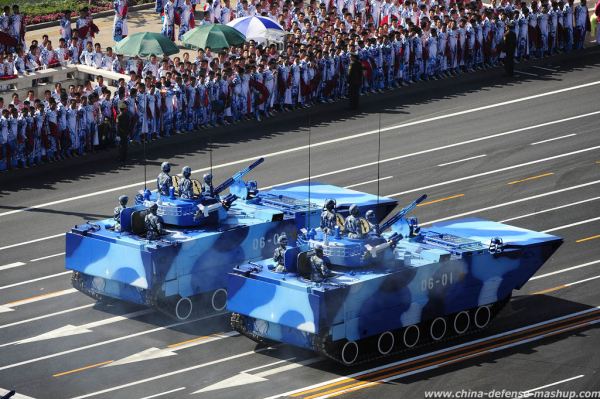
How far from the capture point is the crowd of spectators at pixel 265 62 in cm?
5506

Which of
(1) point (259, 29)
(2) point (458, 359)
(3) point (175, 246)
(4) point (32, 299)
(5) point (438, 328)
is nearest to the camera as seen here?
(2) point (458, 359)

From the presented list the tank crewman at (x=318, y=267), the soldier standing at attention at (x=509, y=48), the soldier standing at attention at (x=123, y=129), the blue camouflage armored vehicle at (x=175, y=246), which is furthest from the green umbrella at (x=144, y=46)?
the tank crewman at (x=318, y=267)

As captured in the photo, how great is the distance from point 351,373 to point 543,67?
27.9m

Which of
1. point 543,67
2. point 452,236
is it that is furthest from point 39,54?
point 452,236

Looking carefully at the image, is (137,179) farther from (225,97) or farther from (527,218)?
(527,218)

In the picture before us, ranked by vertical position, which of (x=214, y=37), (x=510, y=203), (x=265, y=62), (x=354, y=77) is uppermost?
(x=214, y=37)

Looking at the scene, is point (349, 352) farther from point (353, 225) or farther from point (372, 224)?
point (372, 224)

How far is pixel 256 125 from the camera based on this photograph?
58.5m

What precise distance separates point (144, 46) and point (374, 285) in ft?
70.7

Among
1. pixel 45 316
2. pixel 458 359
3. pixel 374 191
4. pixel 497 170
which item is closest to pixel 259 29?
pixel 497 170

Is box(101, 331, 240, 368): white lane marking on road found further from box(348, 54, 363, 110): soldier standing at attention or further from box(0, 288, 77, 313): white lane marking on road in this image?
box(348, 54, 363, 110): soldier standing at attention

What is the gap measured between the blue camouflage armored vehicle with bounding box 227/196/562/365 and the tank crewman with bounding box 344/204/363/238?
2cm

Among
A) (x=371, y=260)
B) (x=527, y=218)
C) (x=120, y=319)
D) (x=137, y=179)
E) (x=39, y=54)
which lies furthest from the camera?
(x=39, y=54)

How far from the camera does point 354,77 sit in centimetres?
5906
